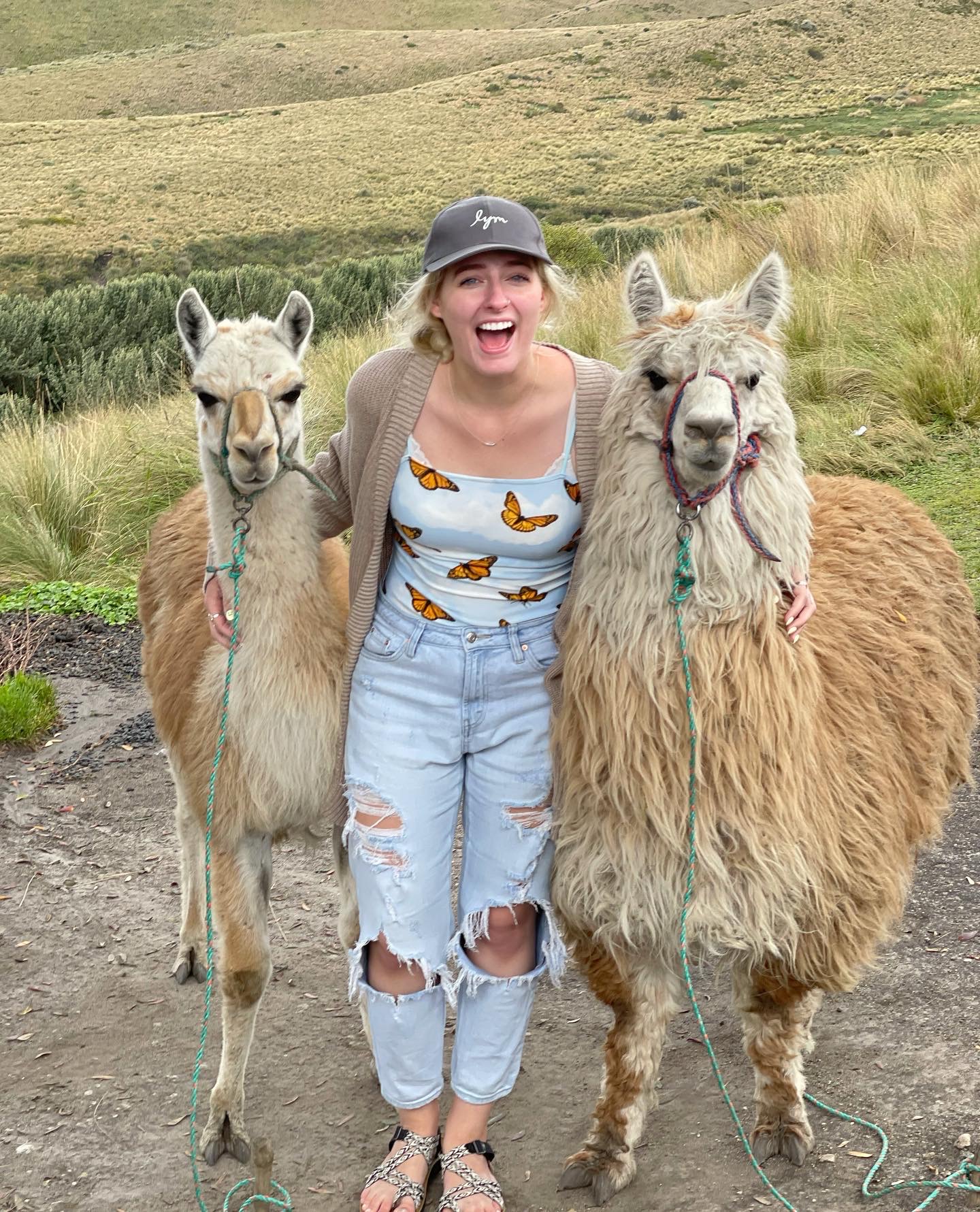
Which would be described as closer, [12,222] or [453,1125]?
[453,1125]

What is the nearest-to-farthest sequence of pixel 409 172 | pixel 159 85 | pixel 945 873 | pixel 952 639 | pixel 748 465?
pixel 748 465
pixel 952 639
pixel 945 873
pixel 409 172
pixel 159 85

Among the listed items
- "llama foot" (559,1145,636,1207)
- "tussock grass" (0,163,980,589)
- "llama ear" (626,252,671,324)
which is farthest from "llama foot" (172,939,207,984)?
"tussock grass" (0,163,980,589)

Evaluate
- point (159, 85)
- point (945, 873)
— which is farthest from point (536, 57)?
point (945, 873)

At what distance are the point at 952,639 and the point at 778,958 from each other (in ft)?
3.81

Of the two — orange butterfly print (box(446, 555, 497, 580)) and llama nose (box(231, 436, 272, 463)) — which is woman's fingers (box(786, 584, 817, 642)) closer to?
orange butterfly print (box(446, 555, 497, 580))

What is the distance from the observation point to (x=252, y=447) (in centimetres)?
254

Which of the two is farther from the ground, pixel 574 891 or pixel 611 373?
pixel 611 373

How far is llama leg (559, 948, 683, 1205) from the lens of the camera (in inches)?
102

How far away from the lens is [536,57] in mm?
59844

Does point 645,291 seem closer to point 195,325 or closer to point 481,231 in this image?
point 481,231

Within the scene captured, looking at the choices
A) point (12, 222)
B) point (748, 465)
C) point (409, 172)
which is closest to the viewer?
point (748, 465)

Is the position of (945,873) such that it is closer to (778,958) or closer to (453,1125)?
(778,958)

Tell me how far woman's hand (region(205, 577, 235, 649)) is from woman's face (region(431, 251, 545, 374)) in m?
0.85

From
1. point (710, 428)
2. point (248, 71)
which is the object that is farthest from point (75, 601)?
point (248, 71)
